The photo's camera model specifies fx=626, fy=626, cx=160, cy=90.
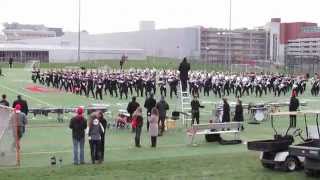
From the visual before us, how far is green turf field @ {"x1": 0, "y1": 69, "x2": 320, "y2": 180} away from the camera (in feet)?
51.6

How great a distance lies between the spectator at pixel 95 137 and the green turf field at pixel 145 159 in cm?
41

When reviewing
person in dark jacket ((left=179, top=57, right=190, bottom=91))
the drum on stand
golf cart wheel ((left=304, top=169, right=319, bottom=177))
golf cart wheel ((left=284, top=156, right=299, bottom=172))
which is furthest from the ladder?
golf cart wheel ((left=304, top=169, right=319, bottom=177))

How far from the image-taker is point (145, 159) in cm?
1864

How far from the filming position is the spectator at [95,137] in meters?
17.7

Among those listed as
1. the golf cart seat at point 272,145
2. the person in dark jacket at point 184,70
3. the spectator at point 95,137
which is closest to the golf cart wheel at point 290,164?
the golf cart seat at point 272,145

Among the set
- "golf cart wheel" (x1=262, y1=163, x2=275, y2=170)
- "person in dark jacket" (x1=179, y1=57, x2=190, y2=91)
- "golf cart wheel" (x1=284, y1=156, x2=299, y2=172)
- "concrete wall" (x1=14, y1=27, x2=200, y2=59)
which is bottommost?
"golf cart wheel" (x1=262, y1=163, x2=275, y2=170)

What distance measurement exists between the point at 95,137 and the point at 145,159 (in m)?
1.81

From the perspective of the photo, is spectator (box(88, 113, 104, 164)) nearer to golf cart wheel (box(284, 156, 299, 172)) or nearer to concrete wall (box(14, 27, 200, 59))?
golf cart wheel (box(284, 156, 299, 172))

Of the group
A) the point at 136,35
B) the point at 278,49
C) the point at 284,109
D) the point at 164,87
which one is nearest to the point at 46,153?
the point at 284,109

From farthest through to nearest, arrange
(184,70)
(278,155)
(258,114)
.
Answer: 1. (184,70)
2. (258,114)
3. (278,155)

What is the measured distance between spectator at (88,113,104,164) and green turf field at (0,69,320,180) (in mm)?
409

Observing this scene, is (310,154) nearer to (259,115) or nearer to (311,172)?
(311,172)

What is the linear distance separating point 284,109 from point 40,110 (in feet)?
48.0

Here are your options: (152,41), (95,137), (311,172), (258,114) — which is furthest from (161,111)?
(152,41)
